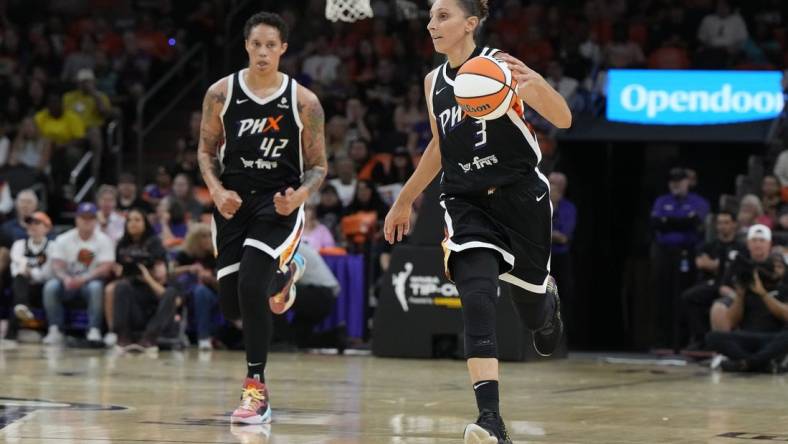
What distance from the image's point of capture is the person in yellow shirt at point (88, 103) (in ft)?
68.6

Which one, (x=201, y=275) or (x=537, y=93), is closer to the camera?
(x=537, y=93)

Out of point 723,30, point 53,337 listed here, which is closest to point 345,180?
point 53,337

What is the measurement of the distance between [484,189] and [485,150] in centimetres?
19

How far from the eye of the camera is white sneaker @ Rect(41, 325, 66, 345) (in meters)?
15.6

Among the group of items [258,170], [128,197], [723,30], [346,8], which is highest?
[723,30]

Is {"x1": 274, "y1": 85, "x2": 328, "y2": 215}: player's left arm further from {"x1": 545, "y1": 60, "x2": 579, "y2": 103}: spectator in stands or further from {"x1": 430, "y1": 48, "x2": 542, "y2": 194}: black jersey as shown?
{"x1": 545, "y1": 60, "x2": 579, "y2": 103}: spectator in stands

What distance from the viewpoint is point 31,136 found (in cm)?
2045

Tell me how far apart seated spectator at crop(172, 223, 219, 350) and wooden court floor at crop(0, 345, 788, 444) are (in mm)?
1748

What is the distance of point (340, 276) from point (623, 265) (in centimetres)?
590

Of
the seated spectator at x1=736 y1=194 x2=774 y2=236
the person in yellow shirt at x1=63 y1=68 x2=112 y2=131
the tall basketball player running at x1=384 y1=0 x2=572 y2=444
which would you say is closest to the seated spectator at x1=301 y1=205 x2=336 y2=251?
the seated spectator at x1=736 y1=194 x2=774 y2=236

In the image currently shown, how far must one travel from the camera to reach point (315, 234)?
15.9 meters

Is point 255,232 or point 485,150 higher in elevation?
point 485,150

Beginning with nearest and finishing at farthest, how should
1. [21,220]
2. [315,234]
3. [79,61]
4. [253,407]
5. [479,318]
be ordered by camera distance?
[479,318], [253,407], [315,234], [21,220], [79,61]

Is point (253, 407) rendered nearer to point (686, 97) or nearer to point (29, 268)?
point (29, 268)
